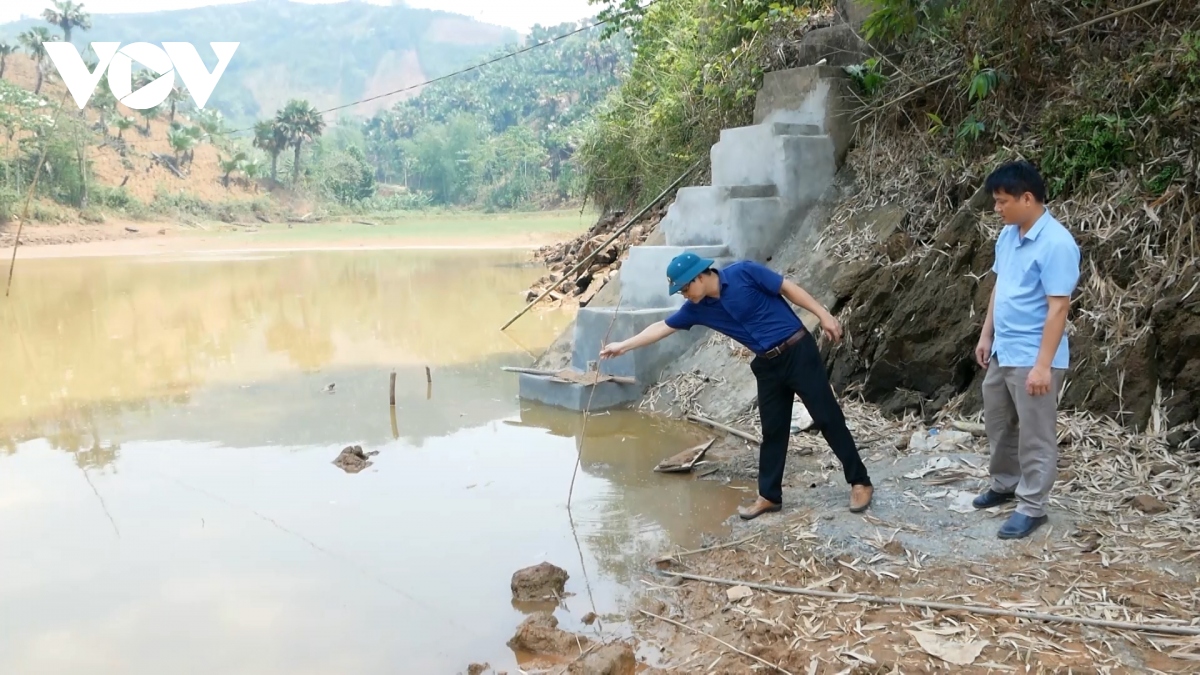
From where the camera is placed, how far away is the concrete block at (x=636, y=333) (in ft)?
24.2

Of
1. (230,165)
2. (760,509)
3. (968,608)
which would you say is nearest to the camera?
(968,608)

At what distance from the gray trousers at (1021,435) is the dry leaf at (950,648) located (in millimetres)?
930

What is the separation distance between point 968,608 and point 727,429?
3.13m

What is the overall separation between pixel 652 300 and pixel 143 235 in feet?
121

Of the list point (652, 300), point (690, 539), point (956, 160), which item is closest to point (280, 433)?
point (652, 300)

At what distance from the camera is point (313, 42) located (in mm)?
139500

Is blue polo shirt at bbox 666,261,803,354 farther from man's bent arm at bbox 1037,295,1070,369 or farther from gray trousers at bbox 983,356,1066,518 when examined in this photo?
man's bent arm at bbox 1037,295,1070,369

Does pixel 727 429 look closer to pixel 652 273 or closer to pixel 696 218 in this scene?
pixel 652 273

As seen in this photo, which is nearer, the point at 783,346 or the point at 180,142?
the point at 783,346

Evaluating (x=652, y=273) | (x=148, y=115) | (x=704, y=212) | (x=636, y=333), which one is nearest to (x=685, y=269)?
(x=636, y=333)

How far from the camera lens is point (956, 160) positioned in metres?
6.63

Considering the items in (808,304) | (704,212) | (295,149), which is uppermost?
(295,149)

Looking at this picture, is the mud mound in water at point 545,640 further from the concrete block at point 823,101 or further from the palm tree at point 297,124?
the palm tree at point 297,124

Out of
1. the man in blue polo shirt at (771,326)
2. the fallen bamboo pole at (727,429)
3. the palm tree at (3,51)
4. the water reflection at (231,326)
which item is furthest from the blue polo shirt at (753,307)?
the palm tree at (3,51)
